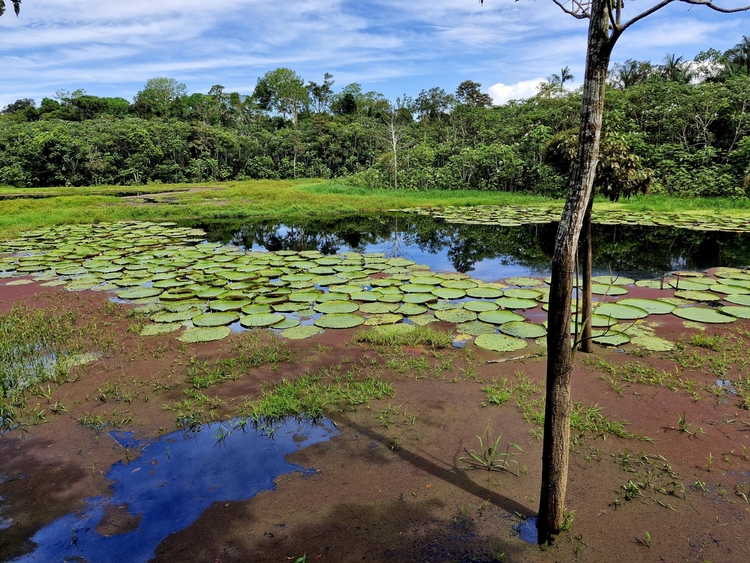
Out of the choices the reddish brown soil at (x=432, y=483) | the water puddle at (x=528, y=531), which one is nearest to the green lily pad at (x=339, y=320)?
the reddish brown soil at (x=432, y=483)

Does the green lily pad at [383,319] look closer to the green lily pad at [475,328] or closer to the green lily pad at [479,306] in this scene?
the green lily pad at [475,328]

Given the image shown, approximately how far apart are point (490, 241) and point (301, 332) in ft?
28.3

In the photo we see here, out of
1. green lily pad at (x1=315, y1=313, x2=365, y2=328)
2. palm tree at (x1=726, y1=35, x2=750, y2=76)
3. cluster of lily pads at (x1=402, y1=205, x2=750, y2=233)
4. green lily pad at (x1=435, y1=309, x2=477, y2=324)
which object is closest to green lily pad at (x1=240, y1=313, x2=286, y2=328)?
green lily pad at (x1=315, y1=313, x2=365, y2=328)

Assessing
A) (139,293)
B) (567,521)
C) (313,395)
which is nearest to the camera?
(567,521)

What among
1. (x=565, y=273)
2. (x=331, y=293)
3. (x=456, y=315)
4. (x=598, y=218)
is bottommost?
(x=456, y=315)

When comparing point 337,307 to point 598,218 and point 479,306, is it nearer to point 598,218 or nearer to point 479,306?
point 479,306

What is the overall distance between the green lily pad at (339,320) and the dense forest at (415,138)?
329cm

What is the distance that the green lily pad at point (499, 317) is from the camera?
20.4ft

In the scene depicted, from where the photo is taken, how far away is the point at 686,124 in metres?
21.8

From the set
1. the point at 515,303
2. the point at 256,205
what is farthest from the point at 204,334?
the point at 256,205

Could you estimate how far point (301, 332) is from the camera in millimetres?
6039

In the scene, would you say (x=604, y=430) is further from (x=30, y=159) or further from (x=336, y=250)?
(x=30, y=159)

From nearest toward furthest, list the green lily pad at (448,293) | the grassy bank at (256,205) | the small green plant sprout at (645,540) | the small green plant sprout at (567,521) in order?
the small green plant sprout at (645,540) < the small green plant sprout at (567,521) < the green lily pad at (448,293) < the grassy bank at (256,205)

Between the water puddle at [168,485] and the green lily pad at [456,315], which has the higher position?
the green lily pad at [456,315]
